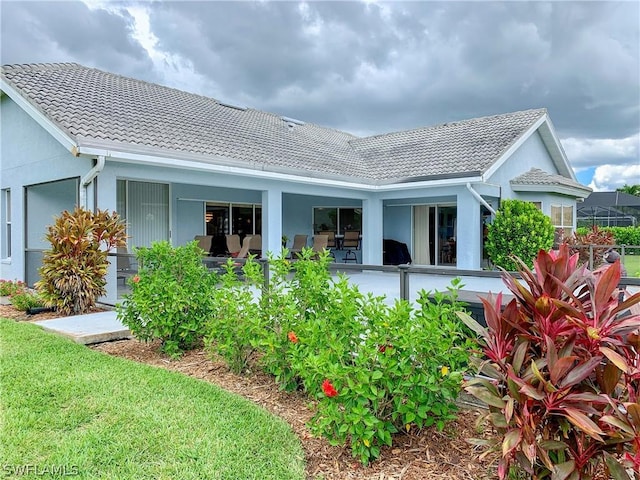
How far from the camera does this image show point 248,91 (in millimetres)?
22000

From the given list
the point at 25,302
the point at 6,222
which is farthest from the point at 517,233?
the point at 6,222

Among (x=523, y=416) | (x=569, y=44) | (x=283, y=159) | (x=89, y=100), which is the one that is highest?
(x=569, y=44)

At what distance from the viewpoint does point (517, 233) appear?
A: 1331cm

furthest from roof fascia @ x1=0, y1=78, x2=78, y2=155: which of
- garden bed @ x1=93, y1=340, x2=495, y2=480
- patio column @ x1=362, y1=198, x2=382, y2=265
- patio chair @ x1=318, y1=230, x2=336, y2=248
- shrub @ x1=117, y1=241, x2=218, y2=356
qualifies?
patio chair @ x1=318, y1=230, x2=336, y2=248

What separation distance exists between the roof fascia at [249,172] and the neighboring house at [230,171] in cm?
3

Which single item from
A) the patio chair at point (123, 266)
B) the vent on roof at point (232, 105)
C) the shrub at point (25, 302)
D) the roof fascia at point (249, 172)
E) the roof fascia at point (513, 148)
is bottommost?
the shrub at point (25, 302)

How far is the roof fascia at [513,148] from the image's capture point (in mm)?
13000

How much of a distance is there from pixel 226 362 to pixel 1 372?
7.88 feet

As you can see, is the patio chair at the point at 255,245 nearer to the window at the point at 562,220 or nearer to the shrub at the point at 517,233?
the shrub at the point at 517,233

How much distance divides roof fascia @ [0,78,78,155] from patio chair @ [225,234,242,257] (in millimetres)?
5706

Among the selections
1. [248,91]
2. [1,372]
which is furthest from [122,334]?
[248,91]

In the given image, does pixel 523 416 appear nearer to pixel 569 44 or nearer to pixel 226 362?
Answer: pixel 226 362

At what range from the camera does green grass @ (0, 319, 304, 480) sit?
306 cm

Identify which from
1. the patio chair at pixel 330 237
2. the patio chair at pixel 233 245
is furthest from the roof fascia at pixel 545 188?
the patio chair at pixel 233 245
